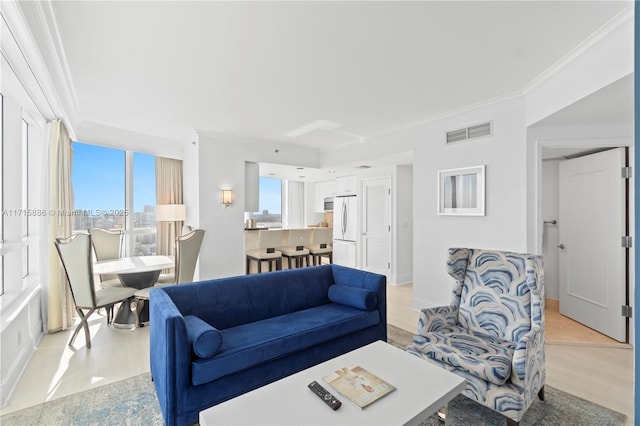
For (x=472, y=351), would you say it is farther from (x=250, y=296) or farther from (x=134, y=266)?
(x=134, y=266)

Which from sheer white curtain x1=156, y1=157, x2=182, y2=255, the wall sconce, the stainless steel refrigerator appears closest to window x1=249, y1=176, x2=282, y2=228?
the stainless steel refrigerator

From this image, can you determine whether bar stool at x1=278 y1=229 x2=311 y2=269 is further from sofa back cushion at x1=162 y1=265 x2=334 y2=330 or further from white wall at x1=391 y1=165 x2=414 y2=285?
sofa back cushion at x1=162 y1=265 x2=334 y2=330

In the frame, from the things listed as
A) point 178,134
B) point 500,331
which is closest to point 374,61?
point 500,331

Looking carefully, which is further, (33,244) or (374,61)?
(33,244)

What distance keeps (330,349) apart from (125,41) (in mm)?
2883

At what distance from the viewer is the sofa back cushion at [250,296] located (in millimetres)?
2467

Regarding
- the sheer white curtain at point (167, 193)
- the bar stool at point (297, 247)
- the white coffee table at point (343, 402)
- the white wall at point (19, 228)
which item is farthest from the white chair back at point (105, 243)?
the white coffee table at point (343, 402)

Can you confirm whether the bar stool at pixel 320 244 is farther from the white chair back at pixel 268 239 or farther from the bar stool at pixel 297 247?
the white chair back at pixel 268 239

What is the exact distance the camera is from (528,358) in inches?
73.0

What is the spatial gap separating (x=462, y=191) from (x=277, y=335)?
111 inches

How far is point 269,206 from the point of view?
326 inches

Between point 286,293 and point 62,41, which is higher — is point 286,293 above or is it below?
below

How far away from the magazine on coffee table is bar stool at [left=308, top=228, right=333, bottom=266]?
4.38 metres

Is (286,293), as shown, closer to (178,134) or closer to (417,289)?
(417,289)
